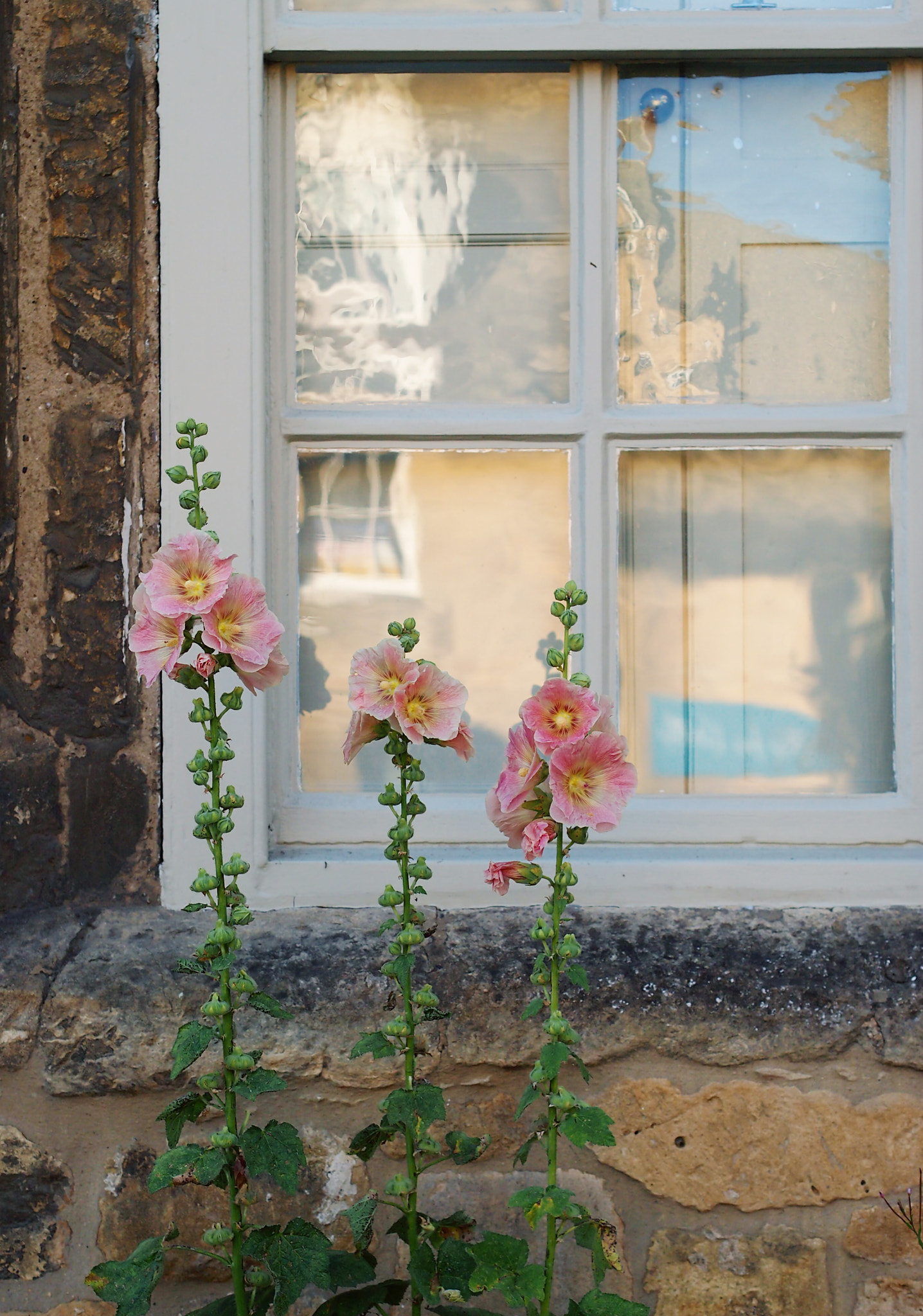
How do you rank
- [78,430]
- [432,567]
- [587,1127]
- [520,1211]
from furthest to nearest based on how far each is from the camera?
1. [432,567]
2. [78,430]
3. [520,1211]
4. [587,1127]

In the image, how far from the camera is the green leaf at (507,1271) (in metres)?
1.12

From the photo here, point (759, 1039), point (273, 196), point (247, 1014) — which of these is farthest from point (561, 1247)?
point (273, 196)

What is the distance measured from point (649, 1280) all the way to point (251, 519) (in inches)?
49.7

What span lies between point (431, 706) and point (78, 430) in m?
0.81

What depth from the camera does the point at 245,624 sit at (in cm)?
120

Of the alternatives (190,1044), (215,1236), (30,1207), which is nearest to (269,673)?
(190,1044)

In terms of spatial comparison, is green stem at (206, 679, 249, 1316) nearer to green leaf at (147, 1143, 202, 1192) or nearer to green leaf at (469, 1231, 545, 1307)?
green leaf at (147, 1143, 202, 1192)

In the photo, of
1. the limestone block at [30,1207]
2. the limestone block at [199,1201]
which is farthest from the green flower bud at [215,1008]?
the limestone block at [30,1207]

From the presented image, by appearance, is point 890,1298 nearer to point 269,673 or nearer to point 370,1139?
point 370,1139

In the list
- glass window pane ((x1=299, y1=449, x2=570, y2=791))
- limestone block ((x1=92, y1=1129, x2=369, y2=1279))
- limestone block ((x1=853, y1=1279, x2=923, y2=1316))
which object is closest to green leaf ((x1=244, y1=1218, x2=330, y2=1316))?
limestone block ((x1=92, y1=1129, x2=369, y2=1279))

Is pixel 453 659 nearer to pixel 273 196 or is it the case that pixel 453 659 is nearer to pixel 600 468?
pixel 600 468

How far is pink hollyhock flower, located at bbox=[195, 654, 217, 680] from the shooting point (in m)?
1.17

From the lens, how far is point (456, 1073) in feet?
5.04

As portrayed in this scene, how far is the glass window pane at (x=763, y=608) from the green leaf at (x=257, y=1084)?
2.70 feet
